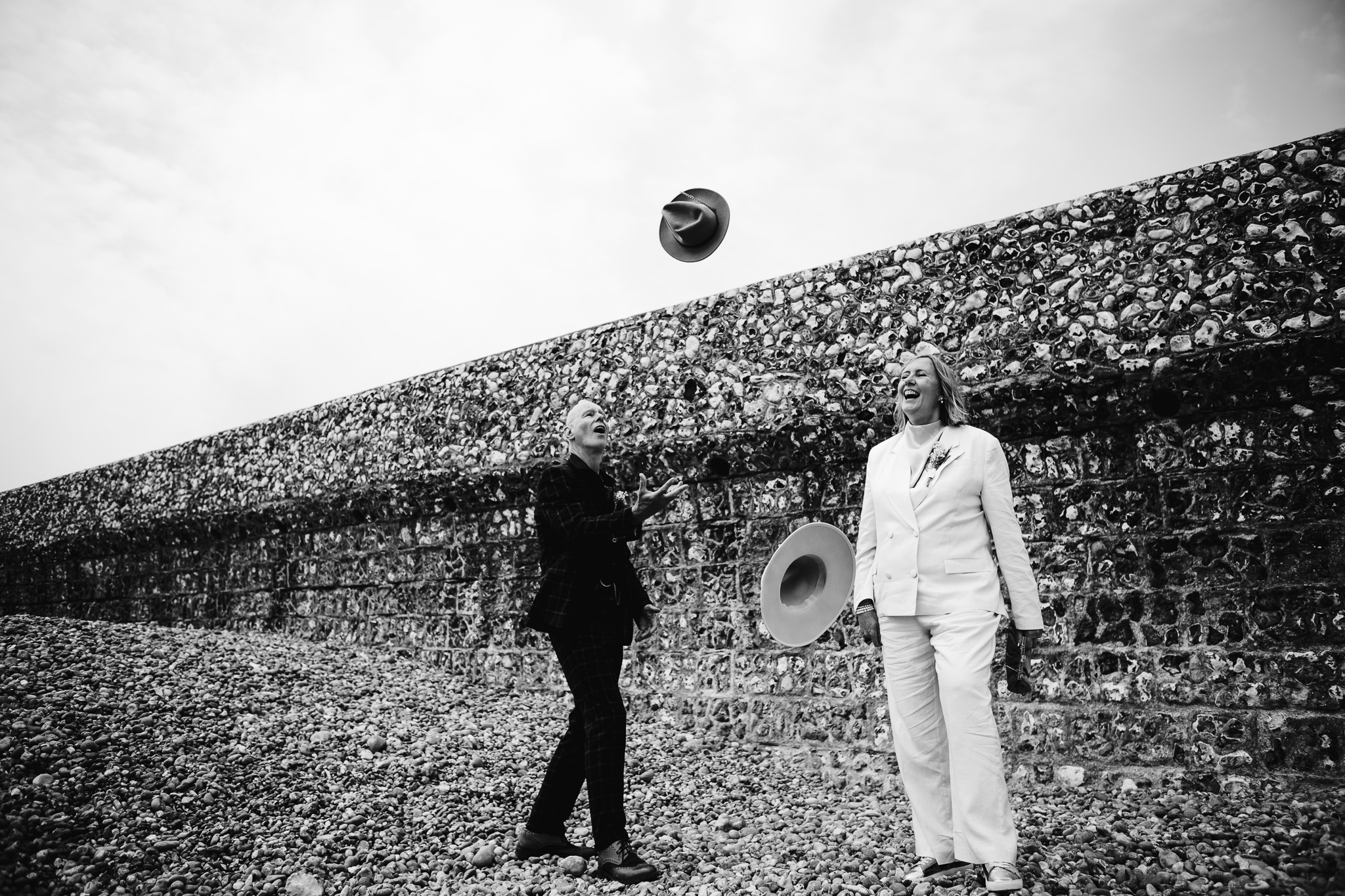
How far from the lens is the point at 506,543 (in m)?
6.39

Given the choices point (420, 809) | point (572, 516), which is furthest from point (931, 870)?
point (420, 809)

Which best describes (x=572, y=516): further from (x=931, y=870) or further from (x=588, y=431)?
(x=931, y=870)

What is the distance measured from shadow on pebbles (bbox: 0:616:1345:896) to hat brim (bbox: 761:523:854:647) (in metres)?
0.88

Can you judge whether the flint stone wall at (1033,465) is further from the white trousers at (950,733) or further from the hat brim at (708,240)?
the white trousers at (950,733)

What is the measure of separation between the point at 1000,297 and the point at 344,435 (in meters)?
5.70

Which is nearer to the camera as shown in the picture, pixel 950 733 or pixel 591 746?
pixel 950 733

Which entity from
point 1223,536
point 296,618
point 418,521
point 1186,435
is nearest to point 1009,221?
point 1186,435

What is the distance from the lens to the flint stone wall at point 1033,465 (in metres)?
3.65

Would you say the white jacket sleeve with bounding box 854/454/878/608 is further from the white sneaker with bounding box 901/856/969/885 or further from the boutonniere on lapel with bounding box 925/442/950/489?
the white sneaker with bounding box 901/856/969/885

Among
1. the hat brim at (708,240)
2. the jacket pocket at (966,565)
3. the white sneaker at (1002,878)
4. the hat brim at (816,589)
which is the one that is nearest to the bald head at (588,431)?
the hat brim at (816,589)

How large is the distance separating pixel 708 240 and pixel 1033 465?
301cm

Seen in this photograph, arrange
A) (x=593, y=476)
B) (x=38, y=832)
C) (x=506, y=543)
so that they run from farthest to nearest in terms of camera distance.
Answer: (x=506, y=543), (x=593, y=476), (x=38, y=832)

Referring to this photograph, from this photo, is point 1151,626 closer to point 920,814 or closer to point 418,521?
point 920,814

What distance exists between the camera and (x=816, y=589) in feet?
13.6
